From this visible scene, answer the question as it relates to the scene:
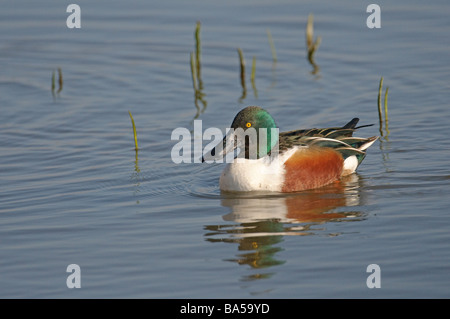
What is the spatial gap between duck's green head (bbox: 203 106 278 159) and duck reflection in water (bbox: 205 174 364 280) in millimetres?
471

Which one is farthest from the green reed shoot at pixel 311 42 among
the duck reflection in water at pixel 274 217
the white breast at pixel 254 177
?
the white breast at pixel 254 177

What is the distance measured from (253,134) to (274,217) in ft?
3.76

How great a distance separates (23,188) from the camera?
8430 mm

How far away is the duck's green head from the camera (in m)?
8.30

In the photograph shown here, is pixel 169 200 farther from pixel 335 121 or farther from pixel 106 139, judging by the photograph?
pixel 335 121

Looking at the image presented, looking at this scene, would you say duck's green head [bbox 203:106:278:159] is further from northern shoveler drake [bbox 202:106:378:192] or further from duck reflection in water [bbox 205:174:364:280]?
duck reflection in water [bbox 205:174:364:280]

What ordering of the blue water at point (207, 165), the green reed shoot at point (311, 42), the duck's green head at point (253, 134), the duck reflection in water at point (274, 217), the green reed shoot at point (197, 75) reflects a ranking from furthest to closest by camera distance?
the green reed shoot at point (311, 42) → the green reed shoot at point (197, 75) → the duck's green head at point (253, 134) → the duck reflection in water at point (274, 217) → the blue water at point (207, 165)

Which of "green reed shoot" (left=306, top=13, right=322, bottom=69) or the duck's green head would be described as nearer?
the duck's green head

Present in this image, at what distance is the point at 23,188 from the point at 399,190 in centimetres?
380

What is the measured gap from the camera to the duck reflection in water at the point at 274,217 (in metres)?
6.70

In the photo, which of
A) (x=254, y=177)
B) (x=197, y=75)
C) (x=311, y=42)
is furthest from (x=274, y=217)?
(x=311, y=42)

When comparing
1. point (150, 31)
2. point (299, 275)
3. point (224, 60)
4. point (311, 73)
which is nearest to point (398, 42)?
point (311, 73)

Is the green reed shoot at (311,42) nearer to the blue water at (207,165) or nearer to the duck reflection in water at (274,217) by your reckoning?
the blue water at (207,165)

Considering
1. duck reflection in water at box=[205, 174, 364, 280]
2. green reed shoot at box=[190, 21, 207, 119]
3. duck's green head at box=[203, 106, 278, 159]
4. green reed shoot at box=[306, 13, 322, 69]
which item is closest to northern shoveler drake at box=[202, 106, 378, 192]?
duck's green head at box=[203, 106, 278, 159]
